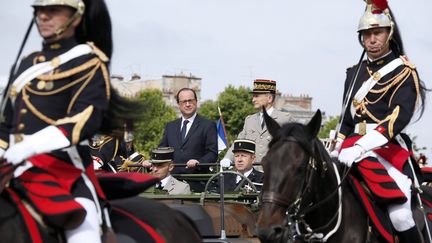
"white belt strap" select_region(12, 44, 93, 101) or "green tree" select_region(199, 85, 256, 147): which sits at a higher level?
"white belt strap" select_region(12, 44, 93, 101)

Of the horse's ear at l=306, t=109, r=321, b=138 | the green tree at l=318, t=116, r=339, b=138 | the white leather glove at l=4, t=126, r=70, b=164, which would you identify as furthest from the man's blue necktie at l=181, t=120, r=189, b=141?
the green tree at l=318, t=116, r=339, b=138

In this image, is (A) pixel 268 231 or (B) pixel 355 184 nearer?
(A) pixel 268 231

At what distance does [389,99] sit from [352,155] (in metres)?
0.82

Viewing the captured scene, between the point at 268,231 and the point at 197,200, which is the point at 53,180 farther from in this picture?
the point at 197,200

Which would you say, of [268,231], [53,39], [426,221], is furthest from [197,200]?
[53,39]

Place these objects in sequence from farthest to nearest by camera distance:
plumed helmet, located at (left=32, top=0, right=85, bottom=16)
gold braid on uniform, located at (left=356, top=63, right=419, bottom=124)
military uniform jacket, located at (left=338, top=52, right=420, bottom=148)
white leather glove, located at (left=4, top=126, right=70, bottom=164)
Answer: gold braid on uniform, located at (left=356, top=63, right=419, bottom=124)
military uniform jacket, located at (left=338, top=52, right=420, bottom=148)
plumed helmet, located at (left=32, top=0, right=85, bottom=16)
white leather glove, located at (left=4, top=126, right=70, bottom=164)

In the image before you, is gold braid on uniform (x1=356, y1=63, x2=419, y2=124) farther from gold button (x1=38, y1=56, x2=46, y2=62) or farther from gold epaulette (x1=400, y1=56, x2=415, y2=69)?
gold button (x1=38, y1=56, x2=46, y2=62)

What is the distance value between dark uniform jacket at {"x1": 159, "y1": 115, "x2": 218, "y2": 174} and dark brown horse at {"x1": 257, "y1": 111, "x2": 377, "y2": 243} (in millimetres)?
4554

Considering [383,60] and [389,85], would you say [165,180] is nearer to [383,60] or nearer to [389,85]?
[383,60]

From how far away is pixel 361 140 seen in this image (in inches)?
371

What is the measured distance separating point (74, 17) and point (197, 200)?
19.6 feet

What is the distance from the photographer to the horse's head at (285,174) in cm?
825

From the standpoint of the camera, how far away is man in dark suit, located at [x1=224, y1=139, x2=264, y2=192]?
1296 centimetres

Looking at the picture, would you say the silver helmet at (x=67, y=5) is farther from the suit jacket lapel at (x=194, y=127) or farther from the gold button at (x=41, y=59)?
the suit jacket lapel at (x=194, y=127)
